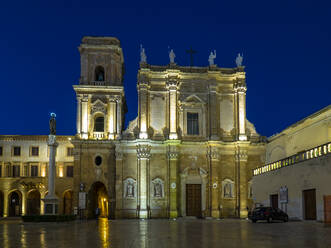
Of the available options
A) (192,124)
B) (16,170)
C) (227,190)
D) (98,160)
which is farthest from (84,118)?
(16,170)

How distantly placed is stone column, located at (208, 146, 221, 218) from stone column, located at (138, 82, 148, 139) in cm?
672

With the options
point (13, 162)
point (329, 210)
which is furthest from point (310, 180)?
point (13, 162)

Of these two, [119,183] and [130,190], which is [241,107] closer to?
[130,190]

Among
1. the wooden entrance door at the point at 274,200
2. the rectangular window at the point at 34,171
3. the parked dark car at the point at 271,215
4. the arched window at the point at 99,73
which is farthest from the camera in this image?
the rectangular window at the point at 34,171

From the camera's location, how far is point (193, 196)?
41.7m

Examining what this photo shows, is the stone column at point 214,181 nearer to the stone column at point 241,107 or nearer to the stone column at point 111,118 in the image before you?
the stone column at point 241,107

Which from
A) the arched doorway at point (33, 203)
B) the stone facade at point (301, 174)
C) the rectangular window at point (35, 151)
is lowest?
the arched doorway at point (33, 203)

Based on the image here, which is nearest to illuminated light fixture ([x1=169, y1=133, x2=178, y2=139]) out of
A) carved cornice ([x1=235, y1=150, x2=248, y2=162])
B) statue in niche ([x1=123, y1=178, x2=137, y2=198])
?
statue in niche ([x1=123, y1=178, x2=137, y2=198])

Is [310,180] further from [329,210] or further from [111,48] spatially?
[111,48]

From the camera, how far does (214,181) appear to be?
41219mm

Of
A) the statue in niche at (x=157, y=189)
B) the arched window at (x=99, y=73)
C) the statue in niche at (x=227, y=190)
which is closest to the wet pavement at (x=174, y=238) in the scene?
the statue in niche at (x=157, y=189)

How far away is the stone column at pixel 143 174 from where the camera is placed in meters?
40.5

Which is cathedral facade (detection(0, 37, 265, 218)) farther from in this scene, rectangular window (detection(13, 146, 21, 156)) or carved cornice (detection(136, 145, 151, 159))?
rectangular window (detection(13, 146, 21, 156))

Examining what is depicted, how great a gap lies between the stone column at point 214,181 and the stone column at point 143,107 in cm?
672
